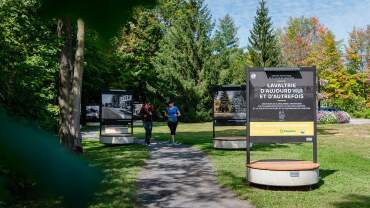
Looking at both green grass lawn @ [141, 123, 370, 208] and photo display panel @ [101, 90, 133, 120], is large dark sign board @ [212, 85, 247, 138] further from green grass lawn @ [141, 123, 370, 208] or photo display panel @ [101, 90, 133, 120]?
photo display panel @ [101, 90, 133, 120]

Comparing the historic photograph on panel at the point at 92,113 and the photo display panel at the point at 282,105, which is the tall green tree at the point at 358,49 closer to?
the historic photograph on panel at the point at 92,113

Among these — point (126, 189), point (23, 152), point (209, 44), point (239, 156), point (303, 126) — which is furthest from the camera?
point (209, 44)

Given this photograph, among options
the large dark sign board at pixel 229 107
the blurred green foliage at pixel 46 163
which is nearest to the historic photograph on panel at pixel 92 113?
the large dark sign board at pixel 229 107

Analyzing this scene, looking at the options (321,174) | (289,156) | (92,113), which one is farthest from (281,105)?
(92,113)

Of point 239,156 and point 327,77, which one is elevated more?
point 327,77

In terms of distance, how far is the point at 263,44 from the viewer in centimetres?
4712

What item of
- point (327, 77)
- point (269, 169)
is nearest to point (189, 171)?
point (269, 169)

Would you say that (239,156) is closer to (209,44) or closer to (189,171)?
(189,171)

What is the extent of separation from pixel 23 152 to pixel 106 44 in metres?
0.15

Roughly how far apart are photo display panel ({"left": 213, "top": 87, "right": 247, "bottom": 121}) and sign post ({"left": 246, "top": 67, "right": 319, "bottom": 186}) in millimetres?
8286

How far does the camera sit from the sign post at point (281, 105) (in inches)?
374

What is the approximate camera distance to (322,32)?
5766cm

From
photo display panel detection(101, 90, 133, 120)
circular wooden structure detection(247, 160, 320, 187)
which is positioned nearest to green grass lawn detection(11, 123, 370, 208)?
circular wooden structure detection(247, 160, 320, 187)

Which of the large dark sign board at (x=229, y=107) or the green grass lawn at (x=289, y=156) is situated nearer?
the green grass lawn at (x=289, y=156)
